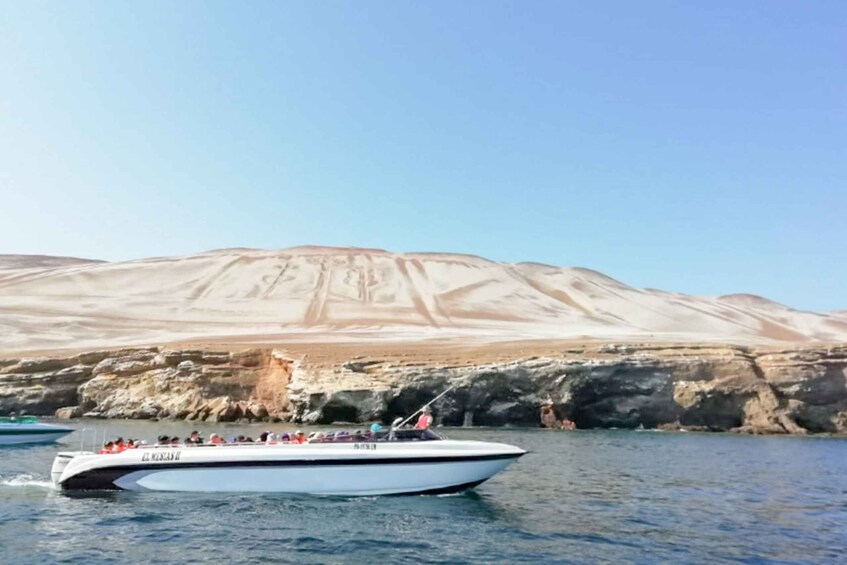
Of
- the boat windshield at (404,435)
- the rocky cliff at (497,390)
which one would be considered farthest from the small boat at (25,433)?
the boat windshield at (404,435)

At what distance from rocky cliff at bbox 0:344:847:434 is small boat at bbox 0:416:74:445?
539 inches

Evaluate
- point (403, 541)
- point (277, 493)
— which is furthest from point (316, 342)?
point (403, 541)

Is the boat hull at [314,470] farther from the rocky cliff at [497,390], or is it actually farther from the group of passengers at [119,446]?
the rocky cliff at [497,390]

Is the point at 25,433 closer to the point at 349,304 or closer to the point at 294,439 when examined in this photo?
the point at 294,439

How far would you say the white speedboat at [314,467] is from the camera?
19.2 metres

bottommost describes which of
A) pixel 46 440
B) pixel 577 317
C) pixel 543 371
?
pixel 46 440

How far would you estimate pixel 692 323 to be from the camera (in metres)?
108

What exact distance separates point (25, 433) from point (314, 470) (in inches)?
896

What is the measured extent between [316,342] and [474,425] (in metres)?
22.8

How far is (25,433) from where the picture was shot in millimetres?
35062

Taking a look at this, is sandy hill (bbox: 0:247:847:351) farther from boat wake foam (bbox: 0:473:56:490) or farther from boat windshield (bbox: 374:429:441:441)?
boat windshield (bbox: 374:429:441:441)

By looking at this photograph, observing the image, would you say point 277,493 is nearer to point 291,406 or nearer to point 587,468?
point 587,468

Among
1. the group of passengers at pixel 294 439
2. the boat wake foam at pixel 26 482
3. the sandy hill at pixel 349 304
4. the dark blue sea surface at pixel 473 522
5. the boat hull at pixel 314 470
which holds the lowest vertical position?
the boat wake foam at pixel 26 482

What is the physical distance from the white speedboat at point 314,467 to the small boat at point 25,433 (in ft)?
58.3
